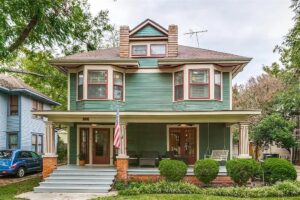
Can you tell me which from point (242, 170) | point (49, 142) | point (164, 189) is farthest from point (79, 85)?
point (242, 170)

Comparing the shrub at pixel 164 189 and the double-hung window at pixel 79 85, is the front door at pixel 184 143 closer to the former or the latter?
the shrub at pixel 164 189

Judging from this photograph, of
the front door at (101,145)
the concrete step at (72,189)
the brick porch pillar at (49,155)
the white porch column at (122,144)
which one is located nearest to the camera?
the concrete step at (72,189)

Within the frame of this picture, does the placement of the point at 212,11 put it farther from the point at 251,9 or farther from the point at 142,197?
the point at 142,197

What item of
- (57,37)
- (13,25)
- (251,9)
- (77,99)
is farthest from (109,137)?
(251,9)

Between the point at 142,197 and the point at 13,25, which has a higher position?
the point at 13,25

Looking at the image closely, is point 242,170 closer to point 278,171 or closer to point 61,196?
point 278,171

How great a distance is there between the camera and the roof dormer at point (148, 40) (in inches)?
723

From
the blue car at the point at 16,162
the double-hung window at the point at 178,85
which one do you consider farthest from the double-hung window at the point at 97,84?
the blue car at the point at 16,162

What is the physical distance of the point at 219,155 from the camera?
17.0 meters

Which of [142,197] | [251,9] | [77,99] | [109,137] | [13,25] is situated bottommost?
[142,197]

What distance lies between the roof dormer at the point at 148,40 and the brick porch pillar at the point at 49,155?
5.17 m

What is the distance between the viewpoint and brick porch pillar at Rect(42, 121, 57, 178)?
15.9 m

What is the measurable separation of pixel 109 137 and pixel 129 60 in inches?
169

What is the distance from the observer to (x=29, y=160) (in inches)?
780
